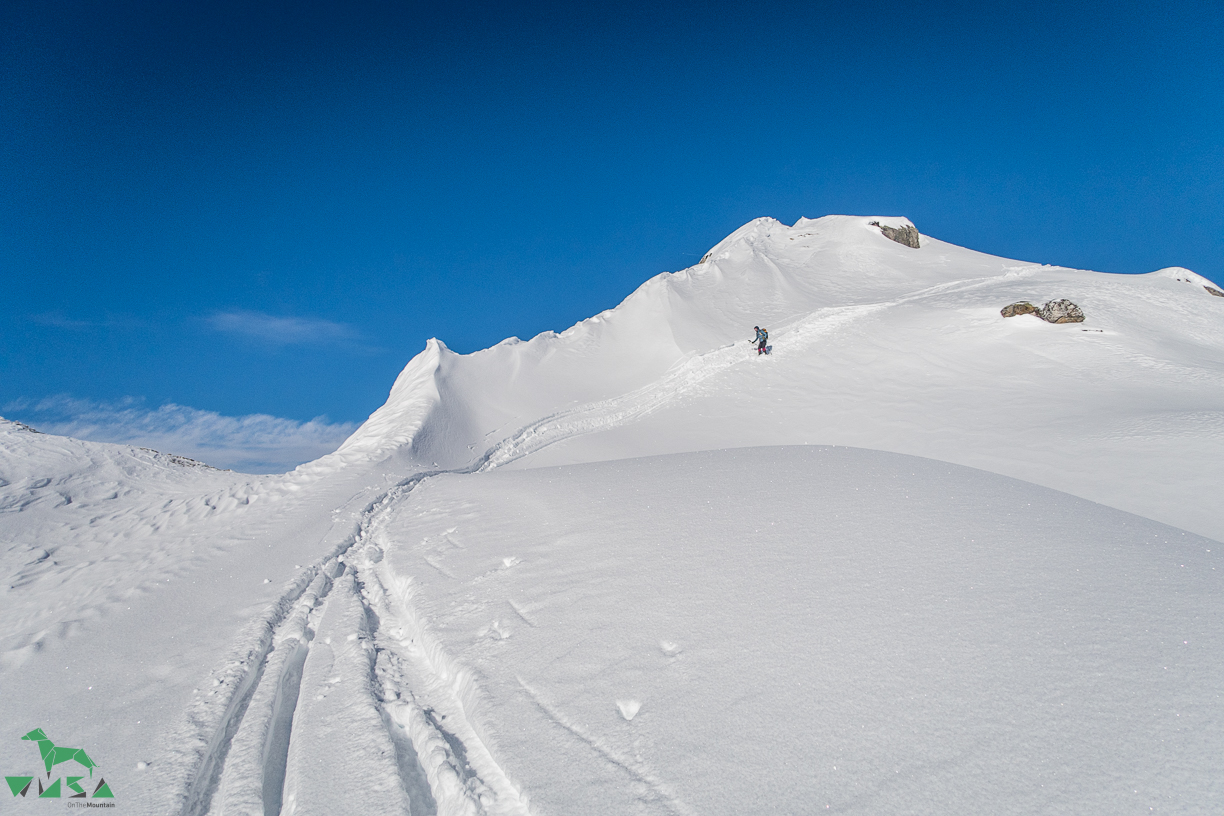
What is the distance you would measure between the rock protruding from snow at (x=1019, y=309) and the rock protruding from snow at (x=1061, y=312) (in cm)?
31

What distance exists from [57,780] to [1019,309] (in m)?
23.3

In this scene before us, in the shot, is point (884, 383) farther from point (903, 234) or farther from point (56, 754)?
point (903, 234)

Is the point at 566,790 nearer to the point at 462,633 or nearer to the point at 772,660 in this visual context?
the point at 772,660

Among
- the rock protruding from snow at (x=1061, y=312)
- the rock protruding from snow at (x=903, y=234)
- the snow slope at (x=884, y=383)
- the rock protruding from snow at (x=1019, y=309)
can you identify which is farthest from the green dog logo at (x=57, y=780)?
the rock protruding from snow at (x=903, y=234)

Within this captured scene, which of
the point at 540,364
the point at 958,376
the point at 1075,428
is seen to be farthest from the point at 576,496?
the point at 540,364

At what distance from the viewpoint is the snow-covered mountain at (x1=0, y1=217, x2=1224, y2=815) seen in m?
3.00

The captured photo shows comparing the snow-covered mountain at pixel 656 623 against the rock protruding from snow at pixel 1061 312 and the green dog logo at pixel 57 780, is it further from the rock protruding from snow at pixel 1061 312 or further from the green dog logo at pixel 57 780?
the rock protruding from snow at pixel 1061 312

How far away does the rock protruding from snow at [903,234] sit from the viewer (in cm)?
3675

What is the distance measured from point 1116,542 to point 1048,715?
137 inches

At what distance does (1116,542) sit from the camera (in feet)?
17.8

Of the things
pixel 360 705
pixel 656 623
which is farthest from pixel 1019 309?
pixel 360 705

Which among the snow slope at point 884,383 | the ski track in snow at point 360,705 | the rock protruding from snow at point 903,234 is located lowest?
the ski track in snow at point 360,705

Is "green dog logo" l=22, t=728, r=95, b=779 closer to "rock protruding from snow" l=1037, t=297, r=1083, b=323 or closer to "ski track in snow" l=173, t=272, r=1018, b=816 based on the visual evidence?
"ski track in snow" l=173, t=272, r=1018, b=816

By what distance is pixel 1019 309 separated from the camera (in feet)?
58.8
